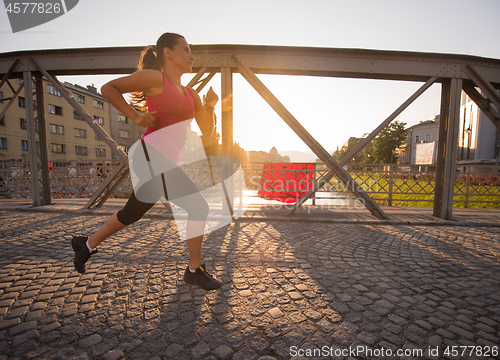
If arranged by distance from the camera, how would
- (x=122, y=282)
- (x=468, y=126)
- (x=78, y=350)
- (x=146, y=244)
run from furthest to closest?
1. (x=468, y=126)
2. (x=146, y=244)
3. (x=122, y=282)
4. (x=78, y=350)

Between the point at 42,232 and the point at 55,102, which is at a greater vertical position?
the point at 55,102

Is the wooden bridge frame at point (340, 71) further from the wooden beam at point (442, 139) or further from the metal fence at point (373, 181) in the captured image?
the metal fence at point (373, 181)

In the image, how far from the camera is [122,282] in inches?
88.0

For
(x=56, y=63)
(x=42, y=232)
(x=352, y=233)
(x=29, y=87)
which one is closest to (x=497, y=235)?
(x=352, y=233)

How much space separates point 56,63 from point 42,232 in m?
4.08

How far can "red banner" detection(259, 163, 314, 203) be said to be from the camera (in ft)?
25.3

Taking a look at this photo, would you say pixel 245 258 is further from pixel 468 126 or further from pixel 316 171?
pixel 468 126

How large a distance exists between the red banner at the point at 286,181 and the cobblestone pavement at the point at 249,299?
421 centimetres

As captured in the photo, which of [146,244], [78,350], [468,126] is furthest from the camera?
[468,126]

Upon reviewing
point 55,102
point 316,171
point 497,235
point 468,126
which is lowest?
point 497,235

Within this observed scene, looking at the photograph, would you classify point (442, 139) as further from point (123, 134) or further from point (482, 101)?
point (123, 134)

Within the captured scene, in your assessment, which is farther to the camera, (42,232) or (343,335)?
(42,232)

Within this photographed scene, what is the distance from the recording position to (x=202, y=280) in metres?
2.11

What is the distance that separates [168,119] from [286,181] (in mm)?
6411
